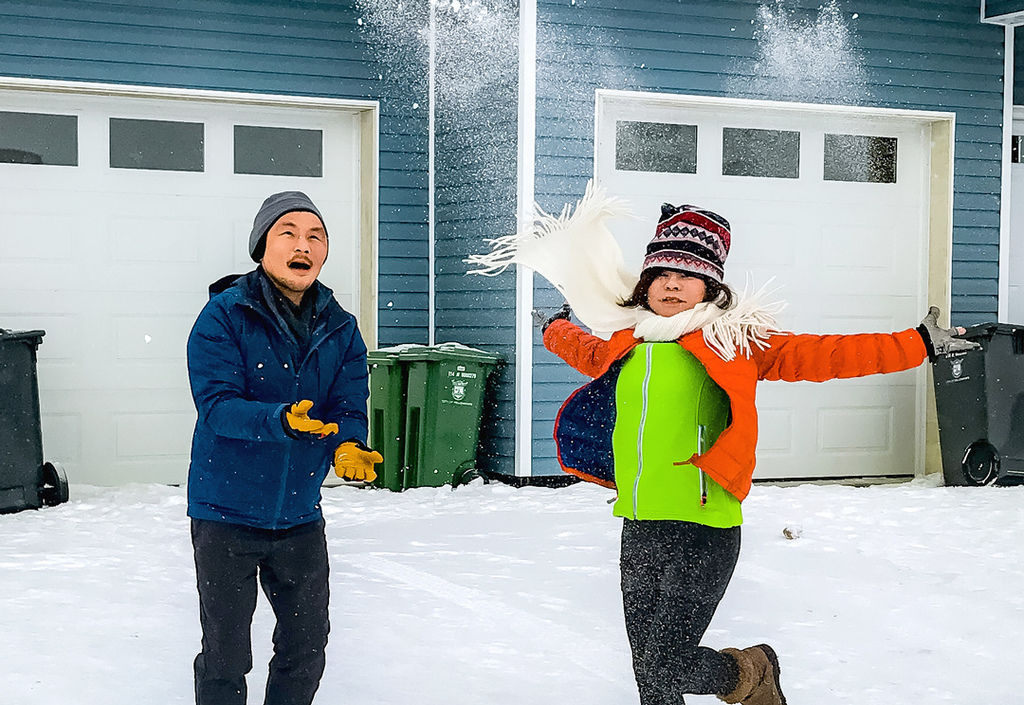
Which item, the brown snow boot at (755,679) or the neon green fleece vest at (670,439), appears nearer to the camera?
the neon green fleece vest at (670,439)

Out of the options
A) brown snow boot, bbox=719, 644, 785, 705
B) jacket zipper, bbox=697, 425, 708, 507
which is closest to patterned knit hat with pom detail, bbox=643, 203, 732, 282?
jacket zipper, bbox=697, 425, 708, 507

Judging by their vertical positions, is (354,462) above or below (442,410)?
above

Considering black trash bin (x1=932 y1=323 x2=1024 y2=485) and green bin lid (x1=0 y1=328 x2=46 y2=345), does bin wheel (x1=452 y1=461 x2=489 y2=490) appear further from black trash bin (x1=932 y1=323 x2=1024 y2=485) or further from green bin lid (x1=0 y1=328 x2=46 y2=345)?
black trash bin (x1=932 y1=323 x2=1024 y2=485)

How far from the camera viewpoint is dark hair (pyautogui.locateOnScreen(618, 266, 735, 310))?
367cm

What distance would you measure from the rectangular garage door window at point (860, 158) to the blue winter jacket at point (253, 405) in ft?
23.7

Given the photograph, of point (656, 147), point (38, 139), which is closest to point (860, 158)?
point (656, 147)

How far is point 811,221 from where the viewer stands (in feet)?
32.3

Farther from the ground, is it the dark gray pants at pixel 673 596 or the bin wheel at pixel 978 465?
the dark gray pants at pixel 673 596

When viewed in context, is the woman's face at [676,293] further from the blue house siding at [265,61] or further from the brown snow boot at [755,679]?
the blue house siding at [265,61]

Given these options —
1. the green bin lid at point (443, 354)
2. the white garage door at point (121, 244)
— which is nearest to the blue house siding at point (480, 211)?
the green bin lid at point (443, 354)

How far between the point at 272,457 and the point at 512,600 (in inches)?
102

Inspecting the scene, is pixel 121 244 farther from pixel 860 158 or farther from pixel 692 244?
pixel 692 244

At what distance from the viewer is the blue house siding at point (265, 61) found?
8.89 m

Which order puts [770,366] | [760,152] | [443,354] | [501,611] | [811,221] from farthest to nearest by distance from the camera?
[811,221]
[760,152]
[443,354]
[501,611]
[770,366]
